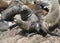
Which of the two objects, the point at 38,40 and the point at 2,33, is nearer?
the point at 38,40

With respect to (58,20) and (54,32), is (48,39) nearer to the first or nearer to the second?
(54,32)

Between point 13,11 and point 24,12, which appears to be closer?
point 24,12

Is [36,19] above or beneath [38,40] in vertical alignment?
above

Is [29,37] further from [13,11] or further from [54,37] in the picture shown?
[13,11]

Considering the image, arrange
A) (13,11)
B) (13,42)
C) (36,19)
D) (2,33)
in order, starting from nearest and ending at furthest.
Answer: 1. (13,42)
2. (36,19)
3. (2,33)
4. (13,11)

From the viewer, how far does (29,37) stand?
15.8 feet

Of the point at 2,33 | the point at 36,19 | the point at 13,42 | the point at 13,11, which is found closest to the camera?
the point at 13,42

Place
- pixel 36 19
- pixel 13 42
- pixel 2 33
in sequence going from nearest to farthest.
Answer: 1. pixel 13 42
2. pixel 36 19
3. pixel 2 33

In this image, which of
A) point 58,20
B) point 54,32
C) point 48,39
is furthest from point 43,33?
point 58,20

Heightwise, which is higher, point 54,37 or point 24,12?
point 24,12

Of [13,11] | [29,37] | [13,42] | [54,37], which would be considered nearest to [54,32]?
[54,37]

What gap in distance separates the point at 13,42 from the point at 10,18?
9.90ft

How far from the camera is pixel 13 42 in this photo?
4617mm

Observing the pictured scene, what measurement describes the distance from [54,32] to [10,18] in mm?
2567
